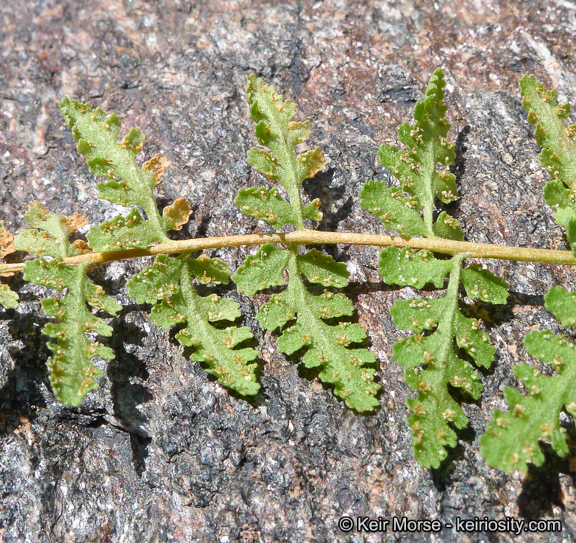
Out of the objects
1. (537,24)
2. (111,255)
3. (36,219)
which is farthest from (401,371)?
(537,24)

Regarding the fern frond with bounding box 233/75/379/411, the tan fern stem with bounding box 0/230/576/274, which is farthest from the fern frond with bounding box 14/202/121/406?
the fern frond with bounding box 233/75/379/411

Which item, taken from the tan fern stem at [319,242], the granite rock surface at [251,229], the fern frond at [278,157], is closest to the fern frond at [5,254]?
the tan fern stem at [319,242]

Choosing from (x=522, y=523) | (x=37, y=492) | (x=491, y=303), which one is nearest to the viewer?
(x=522, y=523)

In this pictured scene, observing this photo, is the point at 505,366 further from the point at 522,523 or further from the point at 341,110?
the point at 341,110

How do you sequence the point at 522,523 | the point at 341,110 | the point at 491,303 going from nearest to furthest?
1. the point at 522,523
2. the point at 491,303
3. the point at 341,110

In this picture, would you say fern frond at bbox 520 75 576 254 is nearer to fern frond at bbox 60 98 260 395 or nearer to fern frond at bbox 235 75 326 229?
fern frond at bbox 235 75 326 229

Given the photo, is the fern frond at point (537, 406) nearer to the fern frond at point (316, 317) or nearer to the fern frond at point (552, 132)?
the fern frond at point (316, 317)

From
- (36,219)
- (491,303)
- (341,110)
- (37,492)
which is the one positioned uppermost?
(341,110)

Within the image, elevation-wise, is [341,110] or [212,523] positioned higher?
[341,110]
